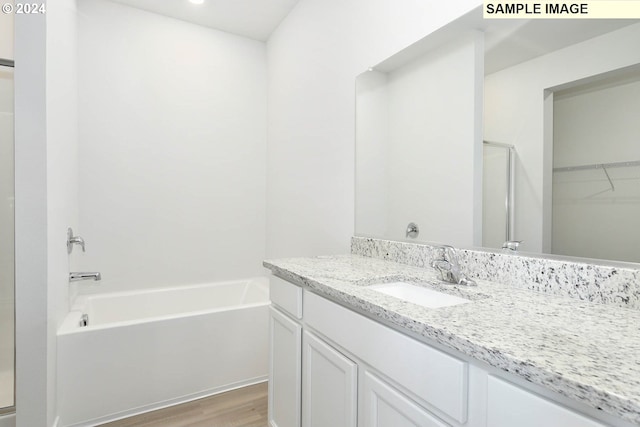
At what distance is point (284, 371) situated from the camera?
154 centimetres

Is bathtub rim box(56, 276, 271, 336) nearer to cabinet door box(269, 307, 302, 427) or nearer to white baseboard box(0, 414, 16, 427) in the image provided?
white baseboard box(0, 414, 16, 427)

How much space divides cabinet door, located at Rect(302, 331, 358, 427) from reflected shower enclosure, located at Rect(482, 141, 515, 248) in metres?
0.70

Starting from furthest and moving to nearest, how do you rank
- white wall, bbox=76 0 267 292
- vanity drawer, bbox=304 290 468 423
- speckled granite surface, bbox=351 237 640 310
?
white wall, bbox=76 0 267 292 → speckled granite surface, bbox=351 237 640 310 → vanity drawer, bbox=304 290 468 423

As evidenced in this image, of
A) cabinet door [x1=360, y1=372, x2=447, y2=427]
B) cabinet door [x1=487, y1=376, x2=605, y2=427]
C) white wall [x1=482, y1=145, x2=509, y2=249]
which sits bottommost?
cabinet door [x1=360, y1=372, x2=447, y2=427]

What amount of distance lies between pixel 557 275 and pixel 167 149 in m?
2.74

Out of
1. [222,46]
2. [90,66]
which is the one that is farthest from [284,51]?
[90,66]

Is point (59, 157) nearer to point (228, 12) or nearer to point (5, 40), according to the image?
point (5, 40)

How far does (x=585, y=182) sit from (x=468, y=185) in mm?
409

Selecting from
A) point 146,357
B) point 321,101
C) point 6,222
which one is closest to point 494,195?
point 321,101

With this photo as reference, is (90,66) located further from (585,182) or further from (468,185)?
(585,182)

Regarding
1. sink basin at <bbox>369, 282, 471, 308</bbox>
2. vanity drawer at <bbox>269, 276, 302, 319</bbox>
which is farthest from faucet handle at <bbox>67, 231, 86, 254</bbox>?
sink basin at <bbox>369, 282, 471, 308</bbox>

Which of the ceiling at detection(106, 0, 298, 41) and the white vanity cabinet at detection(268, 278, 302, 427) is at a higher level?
the ceiling at detection(106, 0, 298, 41)

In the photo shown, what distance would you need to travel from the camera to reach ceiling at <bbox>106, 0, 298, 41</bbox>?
101 inches

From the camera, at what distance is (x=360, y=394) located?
105 centimetres
